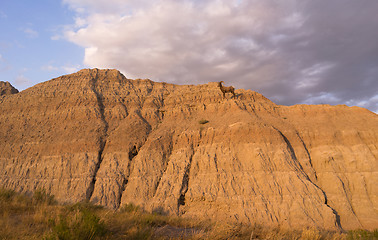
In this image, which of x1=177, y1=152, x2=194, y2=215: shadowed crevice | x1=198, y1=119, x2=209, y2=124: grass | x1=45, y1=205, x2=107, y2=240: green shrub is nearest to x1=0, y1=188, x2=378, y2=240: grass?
x1=45, y1=205, x2=107, y2=240: green shrub

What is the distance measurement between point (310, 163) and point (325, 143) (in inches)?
134

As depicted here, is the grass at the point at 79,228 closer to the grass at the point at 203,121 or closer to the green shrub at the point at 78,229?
the green shrub at the point at 78,229

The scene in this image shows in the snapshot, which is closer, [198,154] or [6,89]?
[198,154]

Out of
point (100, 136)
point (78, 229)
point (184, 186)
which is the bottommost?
point (184, 186)

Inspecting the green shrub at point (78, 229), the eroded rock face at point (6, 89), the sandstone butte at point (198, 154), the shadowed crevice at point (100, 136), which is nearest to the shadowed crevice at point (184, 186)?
the sandstone butte at point (198, 154)

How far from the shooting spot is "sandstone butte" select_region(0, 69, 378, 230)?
23.2 meters

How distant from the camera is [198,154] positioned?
28406mm

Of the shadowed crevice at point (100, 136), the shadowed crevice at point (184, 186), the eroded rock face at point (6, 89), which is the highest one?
the eroded rock face at point (6, 89)

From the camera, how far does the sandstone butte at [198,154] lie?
2325 cm

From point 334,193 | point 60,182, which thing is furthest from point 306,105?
point 60,182

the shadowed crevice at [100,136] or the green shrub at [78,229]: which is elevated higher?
the shadowed crevice at [100,136]

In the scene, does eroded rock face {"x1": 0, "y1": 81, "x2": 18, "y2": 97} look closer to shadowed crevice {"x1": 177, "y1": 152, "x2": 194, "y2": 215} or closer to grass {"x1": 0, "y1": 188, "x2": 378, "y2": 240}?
shadowed crevice {"x1": 177, "y1": 152, "x2": 194, "y2": 215}

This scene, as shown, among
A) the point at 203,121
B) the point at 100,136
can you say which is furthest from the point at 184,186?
the point at 100,136

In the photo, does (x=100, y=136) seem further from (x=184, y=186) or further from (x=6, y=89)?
(x=6, y=89)
